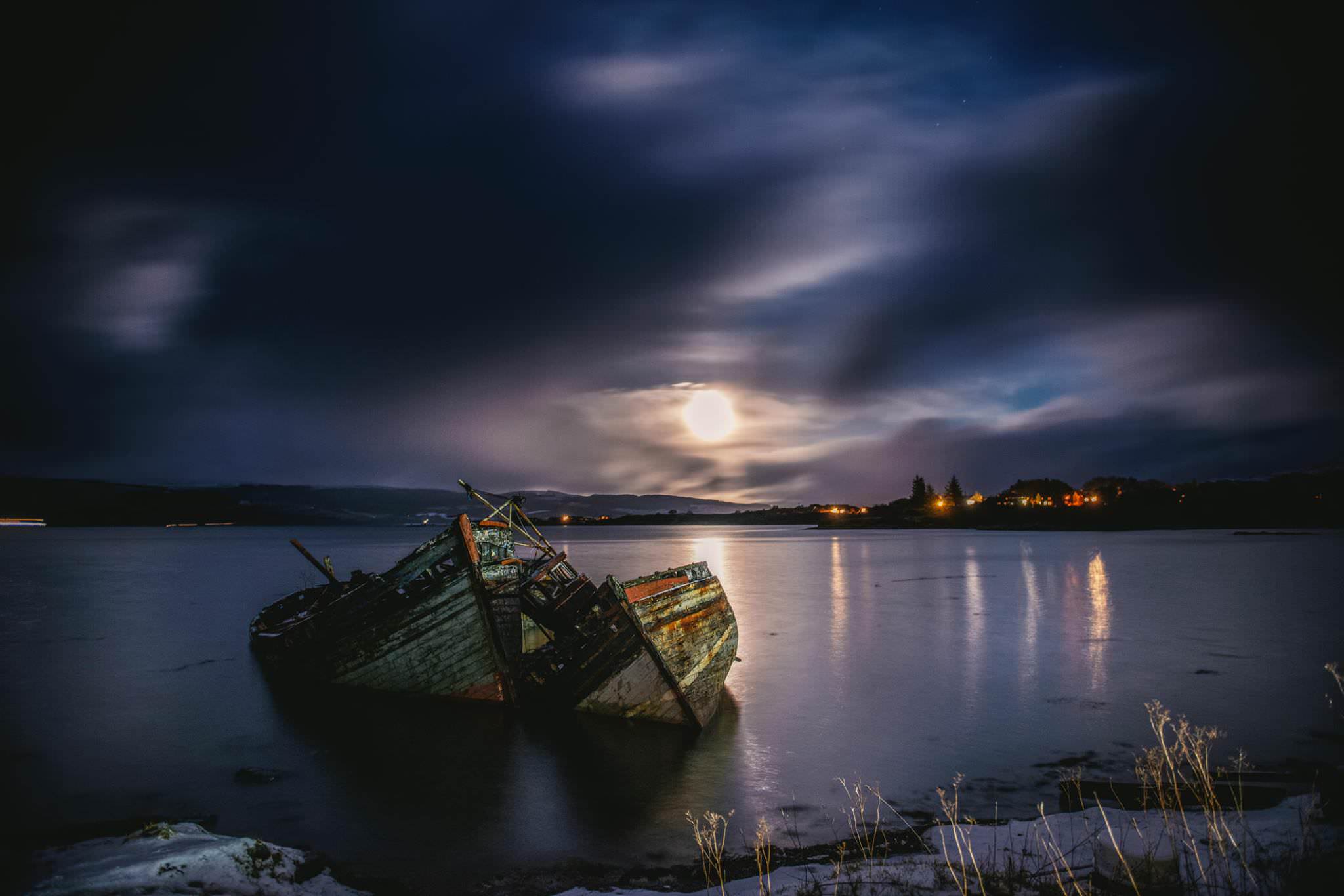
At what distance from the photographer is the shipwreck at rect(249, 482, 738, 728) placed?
40.8 ft

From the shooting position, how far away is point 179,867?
6688 millimetres

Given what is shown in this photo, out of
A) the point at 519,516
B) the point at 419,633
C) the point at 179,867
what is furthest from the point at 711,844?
the point at 519,516

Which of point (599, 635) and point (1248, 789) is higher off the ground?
point (599, 635)

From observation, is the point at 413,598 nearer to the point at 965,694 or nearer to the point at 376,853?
the point at 376,853

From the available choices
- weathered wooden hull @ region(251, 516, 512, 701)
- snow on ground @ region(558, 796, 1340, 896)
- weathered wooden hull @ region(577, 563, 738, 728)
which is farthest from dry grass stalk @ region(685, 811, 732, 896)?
weathered wooden hull @ region(251, 516, 512, 701)

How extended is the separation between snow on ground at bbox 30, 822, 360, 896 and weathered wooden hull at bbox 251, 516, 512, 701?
19.8ft

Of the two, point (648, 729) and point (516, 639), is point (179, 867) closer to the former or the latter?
point (648, 729)

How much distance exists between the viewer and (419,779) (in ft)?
36.9

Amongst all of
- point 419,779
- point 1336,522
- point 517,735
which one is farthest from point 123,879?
point 1336,522

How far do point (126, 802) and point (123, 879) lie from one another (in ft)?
17.1

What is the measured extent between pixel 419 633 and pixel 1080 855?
38.7 ft

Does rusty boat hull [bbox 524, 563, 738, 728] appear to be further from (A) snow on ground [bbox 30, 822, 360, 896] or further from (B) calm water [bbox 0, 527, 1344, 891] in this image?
(A) snow on ground [bbox 30, 822, 360, 896]

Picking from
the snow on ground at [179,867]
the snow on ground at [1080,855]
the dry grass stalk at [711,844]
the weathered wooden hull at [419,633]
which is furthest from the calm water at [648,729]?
the snow on ground at [1080,855]

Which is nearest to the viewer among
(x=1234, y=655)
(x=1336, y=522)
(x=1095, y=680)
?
(x=1095, y=680)
